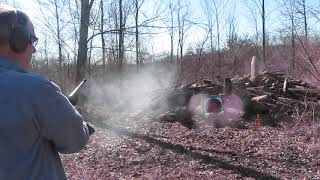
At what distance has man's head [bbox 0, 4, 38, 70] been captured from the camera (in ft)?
6.47

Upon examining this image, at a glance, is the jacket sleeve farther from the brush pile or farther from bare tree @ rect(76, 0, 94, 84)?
bare tree @ rect(76, 0, 94, 84)

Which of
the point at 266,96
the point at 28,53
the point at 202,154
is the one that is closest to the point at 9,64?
the point at 28,53

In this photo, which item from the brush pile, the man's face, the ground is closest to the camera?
the man's face

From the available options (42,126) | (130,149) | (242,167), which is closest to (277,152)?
(242,167)

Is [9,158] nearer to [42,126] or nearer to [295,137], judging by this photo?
[42,126]

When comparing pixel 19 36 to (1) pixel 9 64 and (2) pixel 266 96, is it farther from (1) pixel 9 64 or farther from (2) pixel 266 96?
(2) pixel 266 96

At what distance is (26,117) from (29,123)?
0.03 metres

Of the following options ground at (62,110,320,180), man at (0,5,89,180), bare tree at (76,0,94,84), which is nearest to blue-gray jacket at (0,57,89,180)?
man at (0,5,89,180)

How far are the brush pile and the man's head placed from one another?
8.78m

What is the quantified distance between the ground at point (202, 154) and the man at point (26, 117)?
16.2 feet

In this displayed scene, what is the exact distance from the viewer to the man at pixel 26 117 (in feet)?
6.28

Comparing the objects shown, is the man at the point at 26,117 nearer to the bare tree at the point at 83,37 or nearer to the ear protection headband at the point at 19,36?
the ear protection headband at the point at 19,36

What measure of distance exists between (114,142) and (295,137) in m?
3.99

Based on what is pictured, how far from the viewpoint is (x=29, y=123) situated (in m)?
1.93
